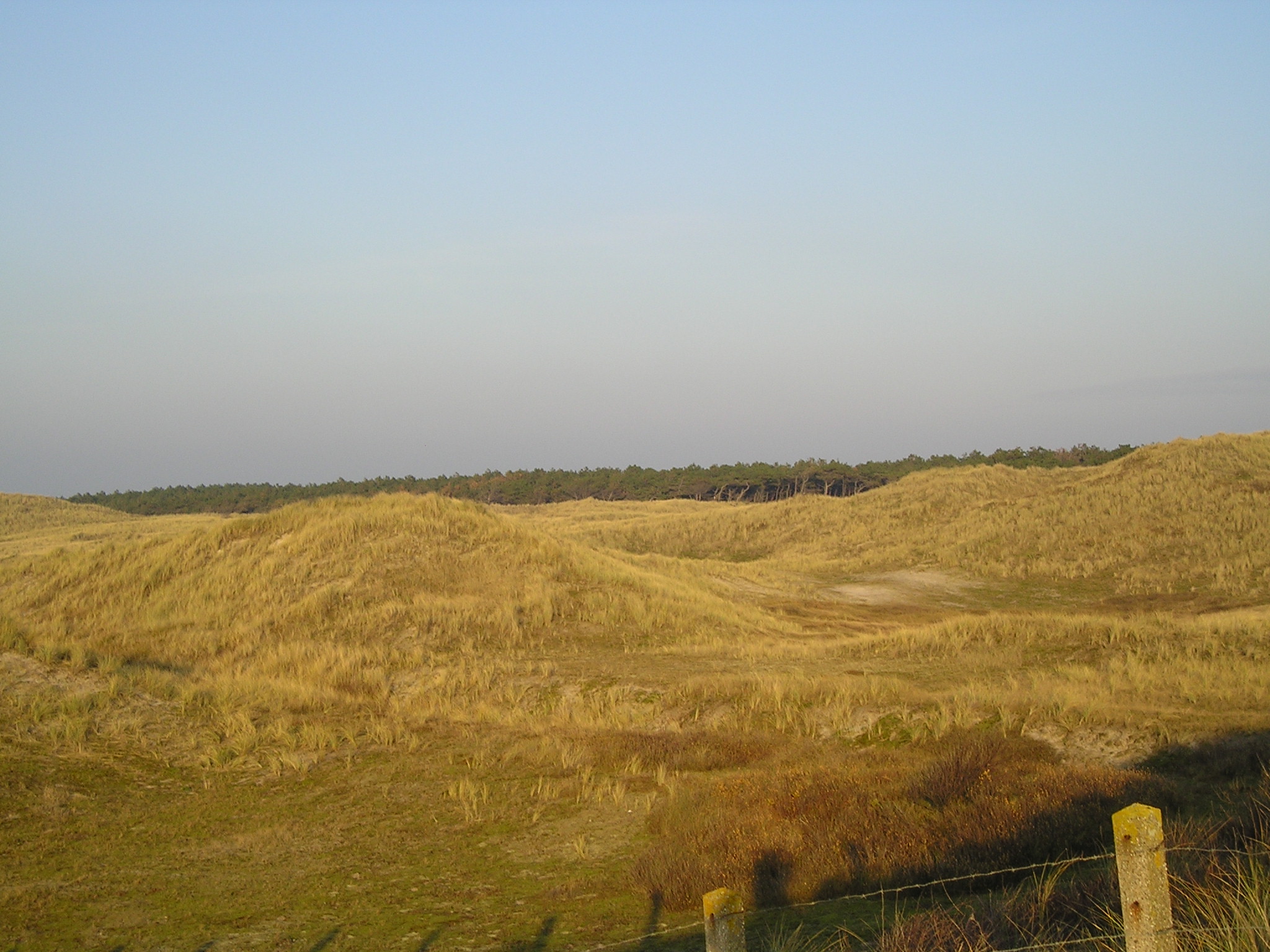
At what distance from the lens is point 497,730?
14.6 m

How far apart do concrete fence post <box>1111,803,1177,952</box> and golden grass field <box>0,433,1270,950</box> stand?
3791mm

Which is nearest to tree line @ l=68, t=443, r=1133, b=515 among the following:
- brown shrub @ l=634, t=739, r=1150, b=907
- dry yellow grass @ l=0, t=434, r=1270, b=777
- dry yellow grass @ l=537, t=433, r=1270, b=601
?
dry yellow grass @ l=537, t=433, r=1270, b=601

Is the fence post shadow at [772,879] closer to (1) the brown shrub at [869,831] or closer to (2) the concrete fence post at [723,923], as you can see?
(1) the brown shrub at [869,831]

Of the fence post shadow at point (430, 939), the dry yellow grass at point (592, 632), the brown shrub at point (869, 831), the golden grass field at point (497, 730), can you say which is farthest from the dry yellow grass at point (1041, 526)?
the fence post shadow at point (430, 939)

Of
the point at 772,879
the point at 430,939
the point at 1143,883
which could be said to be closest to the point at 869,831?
the point at 772,879

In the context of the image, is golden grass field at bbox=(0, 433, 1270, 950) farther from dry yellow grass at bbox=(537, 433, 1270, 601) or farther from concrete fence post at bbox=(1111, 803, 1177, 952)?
dry yellow grass at bbox=(537, 433, 1270, 601)

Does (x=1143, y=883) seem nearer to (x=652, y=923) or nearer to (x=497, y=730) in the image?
(x=652, y=923)

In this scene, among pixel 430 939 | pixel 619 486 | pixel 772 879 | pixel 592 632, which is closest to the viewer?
pixel 430 939

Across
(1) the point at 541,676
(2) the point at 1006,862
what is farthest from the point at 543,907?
(1) the point at 541,676

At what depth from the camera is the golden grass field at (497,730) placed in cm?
811

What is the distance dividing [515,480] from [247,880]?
10625 cm

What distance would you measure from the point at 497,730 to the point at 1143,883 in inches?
463

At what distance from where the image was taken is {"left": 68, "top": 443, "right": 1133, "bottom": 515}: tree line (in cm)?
9925

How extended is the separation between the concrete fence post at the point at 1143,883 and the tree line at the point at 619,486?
91670 mm
